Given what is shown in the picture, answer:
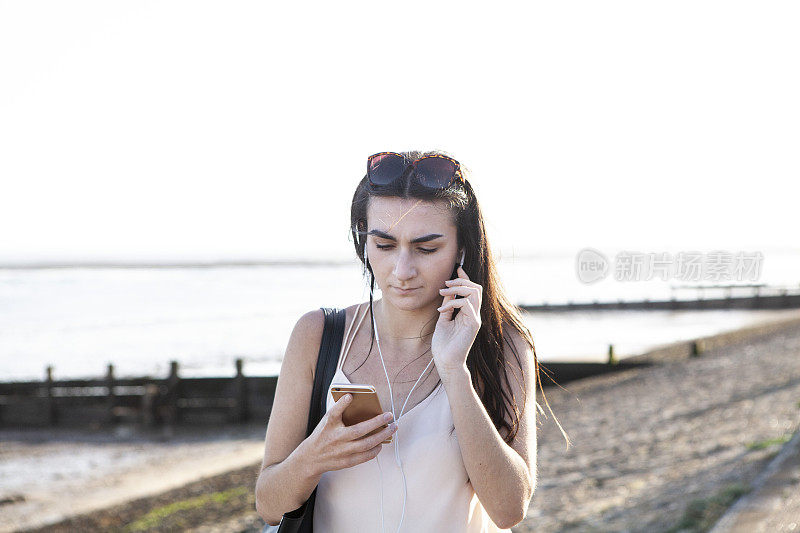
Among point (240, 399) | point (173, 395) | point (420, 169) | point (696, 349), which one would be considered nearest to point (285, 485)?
point (420, 169)

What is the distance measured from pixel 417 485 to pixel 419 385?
0.95ft

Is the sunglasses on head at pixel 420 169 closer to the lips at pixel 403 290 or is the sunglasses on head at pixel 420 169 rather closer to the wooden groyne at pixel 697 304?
the lips at pixel 403 290

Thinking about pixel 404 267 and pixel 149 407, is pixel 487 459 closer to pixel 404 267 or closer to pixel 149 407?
pixel 404 267

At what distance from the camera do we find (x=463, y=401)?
1894 millimetres

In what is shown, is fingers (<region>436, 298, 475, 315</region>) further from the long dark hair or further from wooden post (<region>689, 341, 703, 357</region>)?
wooden post (<region>689, 341, 703, 357</region>)

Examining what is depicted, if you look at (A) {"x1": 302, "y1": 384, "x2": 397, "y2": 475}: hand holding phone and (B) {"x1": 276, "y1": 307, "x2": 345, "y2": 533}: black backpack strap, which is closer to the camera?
(A) {"x1": 302, "y1": 384, "x2": 397, "y2": 475}: hand holding phone

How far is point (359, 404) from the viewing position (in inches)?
73.5

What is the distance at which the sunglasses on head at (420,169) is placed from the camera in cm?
209

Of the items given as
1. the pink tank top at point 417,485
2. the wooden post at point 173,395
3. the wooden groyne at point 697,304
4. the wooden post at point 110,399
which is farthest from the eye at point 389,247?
the wooden groyne at point 697,304

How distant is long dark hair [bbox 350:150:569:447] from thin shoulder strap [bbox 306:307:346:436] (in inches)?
5.2

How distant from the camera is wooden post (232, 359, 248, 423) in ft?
61.3

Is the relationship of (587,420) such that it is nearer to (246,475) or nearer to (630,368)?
(246,475)

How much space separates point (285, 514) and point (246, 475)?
410 inches

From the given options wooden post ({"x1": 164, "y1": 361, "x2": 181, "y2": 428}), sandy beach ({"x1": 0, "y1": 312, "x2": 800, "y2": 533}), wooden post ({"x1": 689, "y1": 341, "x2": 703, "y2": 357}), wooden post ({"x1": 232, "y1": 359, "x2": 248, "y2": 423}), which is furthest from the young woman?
wooden post ({"x1": 689, "y1": 341, "x2": 703, "y2": 357})
